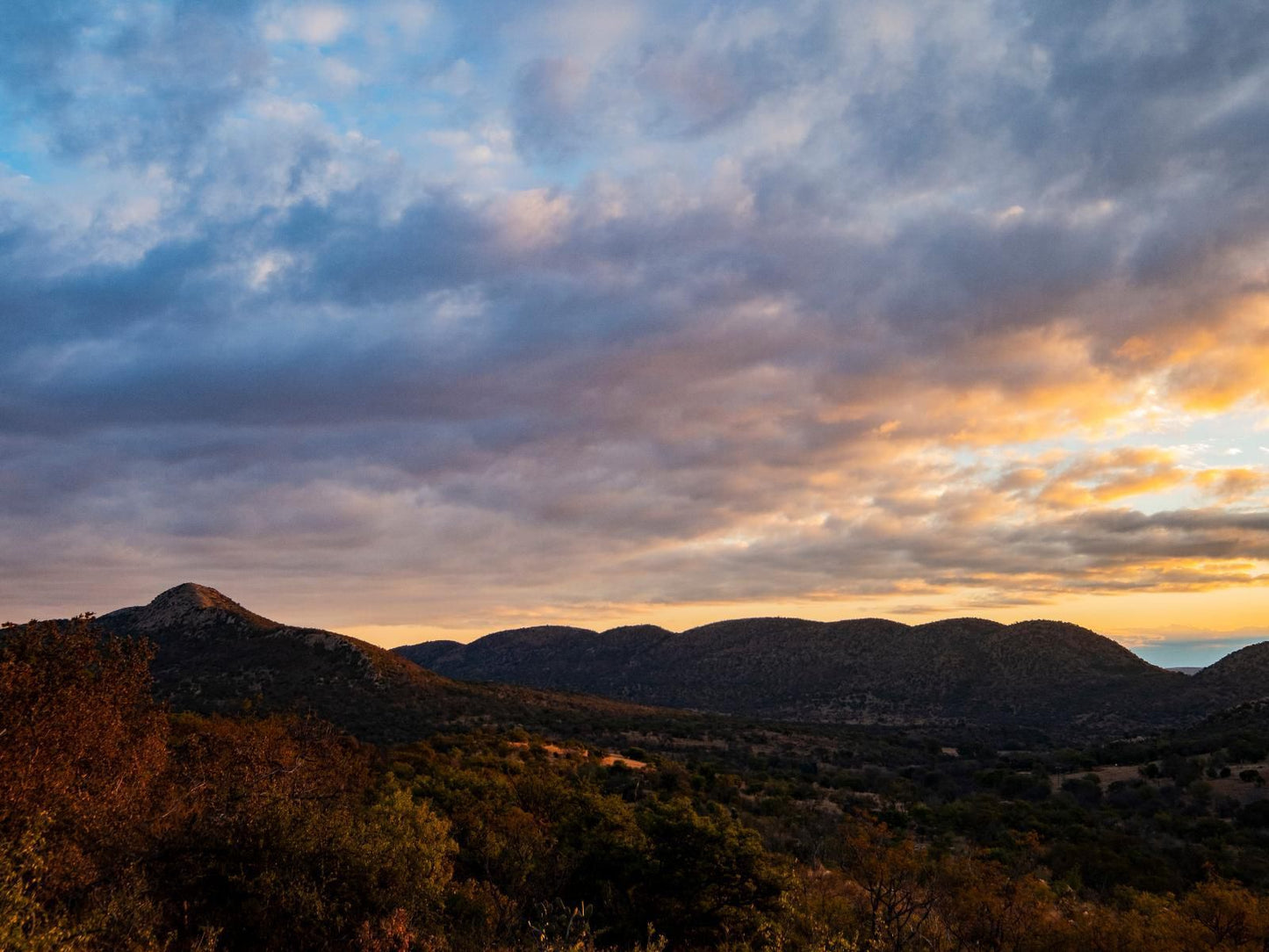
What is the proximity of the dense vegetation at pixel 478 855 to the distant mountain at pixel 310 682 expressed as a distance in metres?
27.8

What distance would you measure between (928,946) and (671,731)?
61284mm

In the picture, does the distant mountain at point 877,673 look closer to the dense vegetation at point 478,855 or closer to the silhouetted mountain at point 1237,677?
the silhouetted mountain at point 1237,677

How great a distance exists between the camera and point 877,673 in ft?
445

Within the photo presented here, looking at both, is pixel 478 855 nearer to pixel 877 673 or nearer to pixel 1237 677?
pixel 1237 677

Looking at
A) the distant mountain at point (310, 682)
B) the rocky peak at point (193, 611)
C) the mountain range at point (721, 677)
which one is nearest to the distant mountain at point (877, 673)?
the mountain range at point (721, 677)

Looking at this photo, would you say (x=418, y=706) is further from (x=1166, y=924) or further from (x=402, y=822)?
(x=1166, y=924)

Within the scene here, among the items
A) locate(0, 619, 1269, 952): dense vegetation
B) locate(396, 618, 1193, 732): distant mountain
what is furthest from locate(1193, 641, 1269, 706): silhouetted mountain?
locate(0, 619, 1269, 952): dense vegetation

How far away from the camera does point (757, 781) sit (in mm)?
50625

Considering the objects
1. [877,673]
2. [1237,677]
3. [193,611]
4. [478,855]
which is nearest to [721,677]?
[877,673]

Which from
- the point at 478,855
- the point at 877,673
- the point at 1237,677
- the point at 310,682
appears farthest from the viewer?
the point at 877,673

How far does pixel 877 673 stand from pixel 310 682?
100 meters

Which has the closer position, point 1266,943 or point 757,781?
point 1266,943

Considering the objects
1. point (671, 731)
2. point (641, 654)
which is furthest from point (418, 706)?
point (641, 654)

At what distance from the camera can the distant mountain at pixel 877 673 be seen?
110750 millimetres
